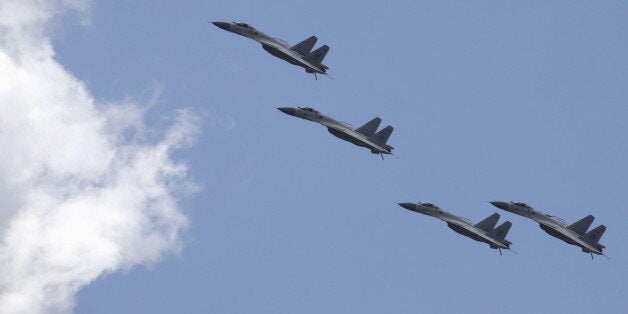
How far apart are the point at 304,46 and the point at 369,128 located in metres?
15.6

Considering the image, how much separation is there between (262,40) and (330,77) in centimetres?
1126

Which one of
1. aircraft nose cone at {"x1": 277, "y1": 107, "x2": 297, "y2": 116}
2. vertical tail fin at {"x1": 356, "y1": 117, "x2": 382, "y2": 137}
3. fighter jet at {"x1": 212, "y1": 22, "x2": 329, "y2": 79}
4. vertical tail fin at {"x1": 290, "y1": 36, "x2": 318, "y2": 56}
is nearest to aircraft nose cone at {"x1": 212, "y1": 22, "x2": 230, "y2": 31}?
fighter jet at {"x1": 212, "y1": 22, "x2": 329, "y2": 79}

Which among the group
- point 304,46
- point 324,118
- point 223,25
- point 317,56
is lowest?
point 324,118

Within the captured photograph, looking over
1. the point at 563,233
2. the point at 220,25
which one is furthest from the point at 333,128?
the point at 563,233

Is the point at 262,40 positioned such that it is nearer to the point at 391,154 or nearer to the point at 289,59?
the point at 289,59

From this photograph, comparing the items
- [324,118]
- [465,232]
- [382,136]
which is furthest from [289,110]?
[465,232]

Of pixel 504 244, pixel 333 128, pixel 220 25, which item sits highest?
pixel 220 25

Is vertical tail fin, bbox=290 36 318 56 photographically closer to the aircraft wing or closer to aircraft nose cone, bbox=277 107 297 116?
the aircraft wing

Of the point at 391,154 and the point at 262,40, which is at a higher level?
the point at 262,40

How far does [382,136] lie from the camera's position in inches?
7653

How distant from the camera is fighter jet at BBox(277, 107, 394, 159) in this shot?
634 ft

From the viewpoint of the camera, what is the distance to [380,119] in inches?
7697

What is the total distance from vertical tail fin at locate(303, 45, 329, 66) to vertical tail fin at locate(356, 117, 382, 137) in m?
12.3

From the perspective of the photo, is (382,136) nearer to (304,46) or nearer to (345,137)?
(345,137)
